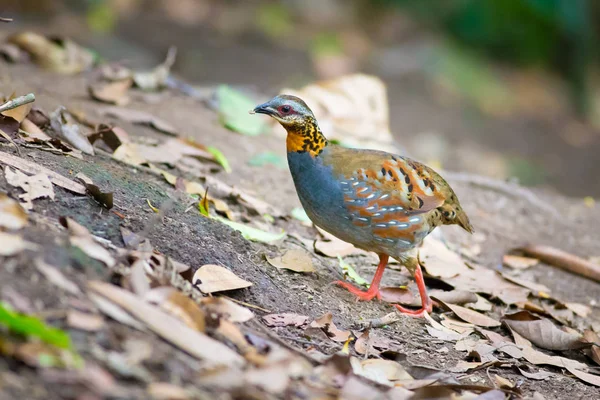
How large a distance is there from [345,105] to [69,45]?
272 cm

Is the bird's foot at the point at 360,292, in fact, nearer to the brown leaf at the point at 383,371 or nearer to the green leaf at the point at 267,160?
the brown leaf at the point at 383,371

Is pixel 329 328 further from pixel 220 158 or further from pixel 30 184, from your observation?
pixel 220 158

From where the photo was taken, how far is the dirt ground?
8.21 ft

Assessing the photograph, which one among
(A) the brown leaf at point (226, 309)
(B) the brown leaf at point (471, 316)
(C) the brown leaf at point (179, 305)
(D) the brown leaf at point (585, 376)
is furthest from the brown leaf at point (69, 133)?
(D) the brown leaf at point (585, 376)

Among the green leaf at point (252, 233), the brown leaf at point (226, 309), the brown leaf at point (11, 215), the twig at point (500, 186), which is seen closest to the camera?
the brown leaf at point (11, 215)

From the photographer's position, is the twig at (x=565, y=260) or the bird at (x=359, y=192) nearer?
the bird at (x=359, y=192)

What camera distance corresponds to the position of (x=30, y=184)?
3.33 m

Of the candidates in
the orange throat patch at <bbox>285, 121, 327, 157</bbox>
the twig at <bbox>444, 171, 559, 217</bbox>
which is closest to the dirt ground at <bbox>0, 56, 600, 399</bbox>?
the twig at <bbox>444, 171, 559, 217</bbox>

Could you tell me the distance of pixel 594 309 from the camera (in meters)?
5.19

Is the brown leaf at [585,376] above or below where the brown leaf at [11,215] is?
below

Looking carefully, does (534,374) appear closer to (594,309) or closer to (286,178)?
(594,309)

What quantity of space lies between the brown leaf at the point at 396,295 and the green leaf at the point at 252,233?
0.71 meters

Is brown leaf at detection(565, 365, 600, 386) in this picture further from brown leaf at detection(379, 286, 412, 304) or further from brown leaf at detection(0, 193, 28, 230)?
brown leaf at detection(0, 193, 28, 230)

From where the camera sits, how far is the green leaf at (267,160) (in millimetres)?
6008
